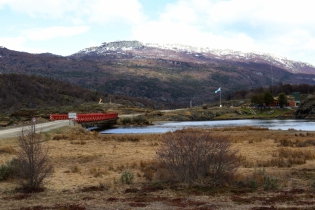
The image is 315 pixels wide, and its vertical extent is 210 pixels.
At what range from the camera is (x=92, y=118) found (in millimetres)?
62625

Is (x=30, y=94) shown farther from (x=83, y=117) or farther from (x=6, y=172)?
(x=6, y=172)

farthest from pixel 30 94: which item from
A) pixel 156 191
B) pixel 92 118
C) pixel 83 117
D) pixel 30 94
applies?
pixel 156 191

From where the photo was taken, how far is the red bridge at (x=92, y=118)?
58.5 meters

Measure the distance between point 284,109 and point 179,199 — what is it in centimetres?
9971

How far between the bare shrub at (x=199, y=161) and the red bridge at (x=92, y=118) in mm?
43896

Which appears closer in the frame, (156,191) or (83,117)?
(156,191)

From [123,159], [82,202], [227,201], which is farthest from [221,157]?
[123,159]

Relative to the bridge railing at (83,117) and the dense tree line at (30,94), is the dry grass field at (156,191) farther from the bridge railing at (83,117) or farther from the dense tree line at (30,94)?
the dense tree line at (30,94)

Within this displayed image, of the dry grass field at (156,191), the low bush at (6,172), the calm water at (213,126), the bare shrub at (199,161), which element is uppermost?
the bare shrub at (199,161)

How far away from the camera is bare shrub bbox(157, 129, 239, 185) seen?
1184cm

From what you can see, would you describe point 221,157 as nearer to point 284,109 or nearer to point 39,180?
point 39,180

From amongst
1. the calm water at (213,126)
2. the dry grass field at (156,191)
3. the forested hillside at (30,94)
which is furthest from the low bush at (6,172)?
the forested hillside at (30,94)

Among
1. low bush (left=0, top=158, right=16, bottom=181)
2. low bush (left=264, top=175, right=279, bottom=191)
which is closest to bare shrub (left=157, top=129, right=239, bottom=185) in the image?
low bush (left=264, top=175, right=279, bottom=191)

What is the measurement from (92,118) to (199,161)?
5221 centimetres
